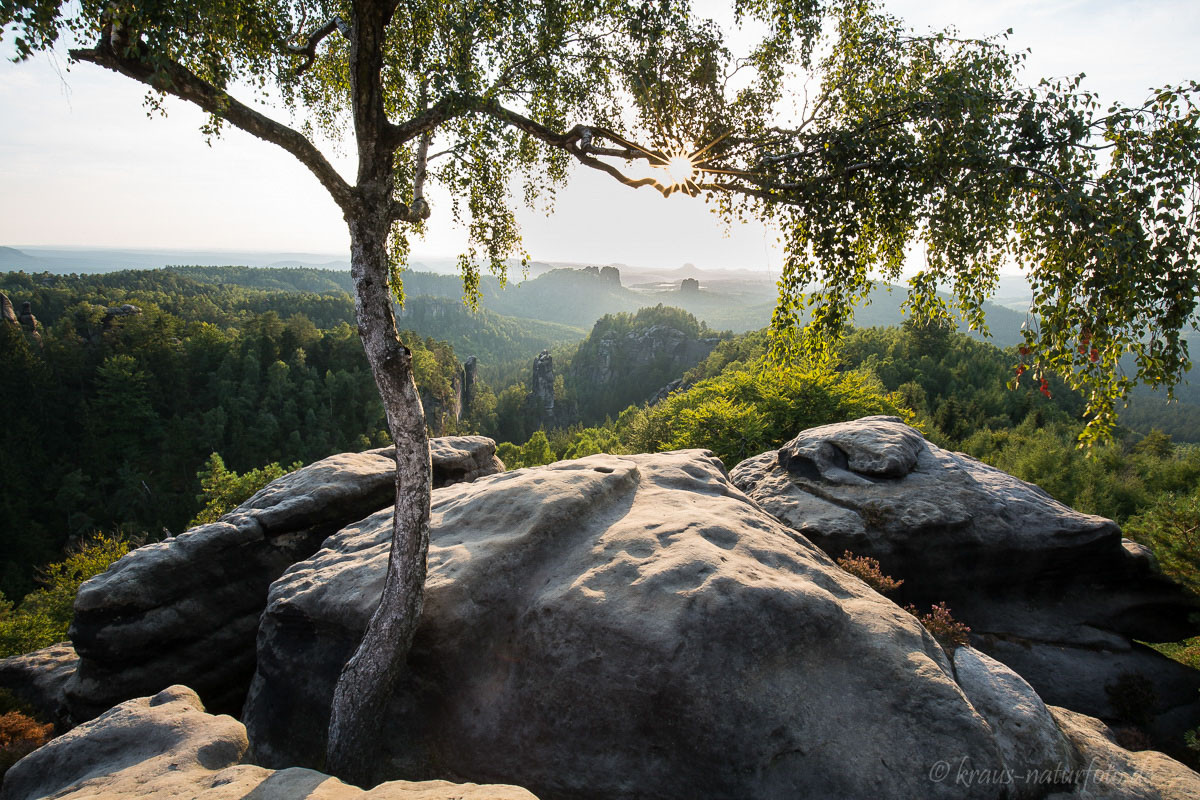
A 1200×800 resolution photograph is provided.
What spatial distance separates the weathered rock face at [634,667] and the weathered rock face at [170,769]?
3.86 ft

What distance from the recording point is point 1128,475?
33812 mm

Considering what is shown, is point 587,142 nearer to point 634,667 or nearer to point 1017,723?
point 634,667

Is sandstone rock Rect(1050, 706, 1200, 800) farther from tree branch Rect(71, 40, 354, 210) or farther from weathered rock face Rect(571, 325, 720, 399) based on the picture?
weathered rock face Rect(571, 325, 720, 399)

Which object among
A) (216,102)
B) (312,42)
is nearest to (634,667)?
(216,102)

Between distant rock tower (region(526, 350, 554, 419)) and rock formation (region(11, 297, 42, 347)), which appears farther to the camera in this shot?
distant rock tower (region(526, 350, 554, 419))

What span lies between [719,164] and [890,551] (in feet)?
29.8

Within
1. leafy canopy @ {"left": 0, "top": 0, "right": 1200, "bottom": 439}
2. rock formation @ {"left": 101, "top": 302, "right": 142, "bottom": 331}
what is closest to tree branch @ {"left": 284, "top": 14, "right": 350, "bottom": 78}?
leafy canopy @ {"left": 0, "top": 0, "right": 1200, "bottom": 439}

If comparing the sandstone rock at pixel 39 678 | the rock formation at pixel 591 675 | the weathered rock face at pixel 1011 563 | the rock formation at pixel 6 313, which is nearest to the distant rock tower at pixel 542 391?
the rock formation at pixel 6 313

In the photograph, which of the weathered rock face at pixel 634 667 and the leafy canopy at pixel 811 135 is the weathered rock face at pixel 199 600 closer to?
the weathered rock face at pixel 634 667

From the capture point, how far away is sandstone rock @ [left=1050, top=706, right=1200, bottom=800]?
19.9ft

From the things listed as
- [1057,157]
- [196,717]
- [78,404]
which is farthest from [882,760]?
[78,404]

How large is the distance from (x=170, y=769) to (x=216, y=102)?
24.9 feet

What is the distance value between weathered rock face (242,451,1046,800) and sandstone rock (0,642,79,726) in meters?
8.76

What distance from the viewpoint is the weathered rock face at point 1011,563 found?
11.0m
